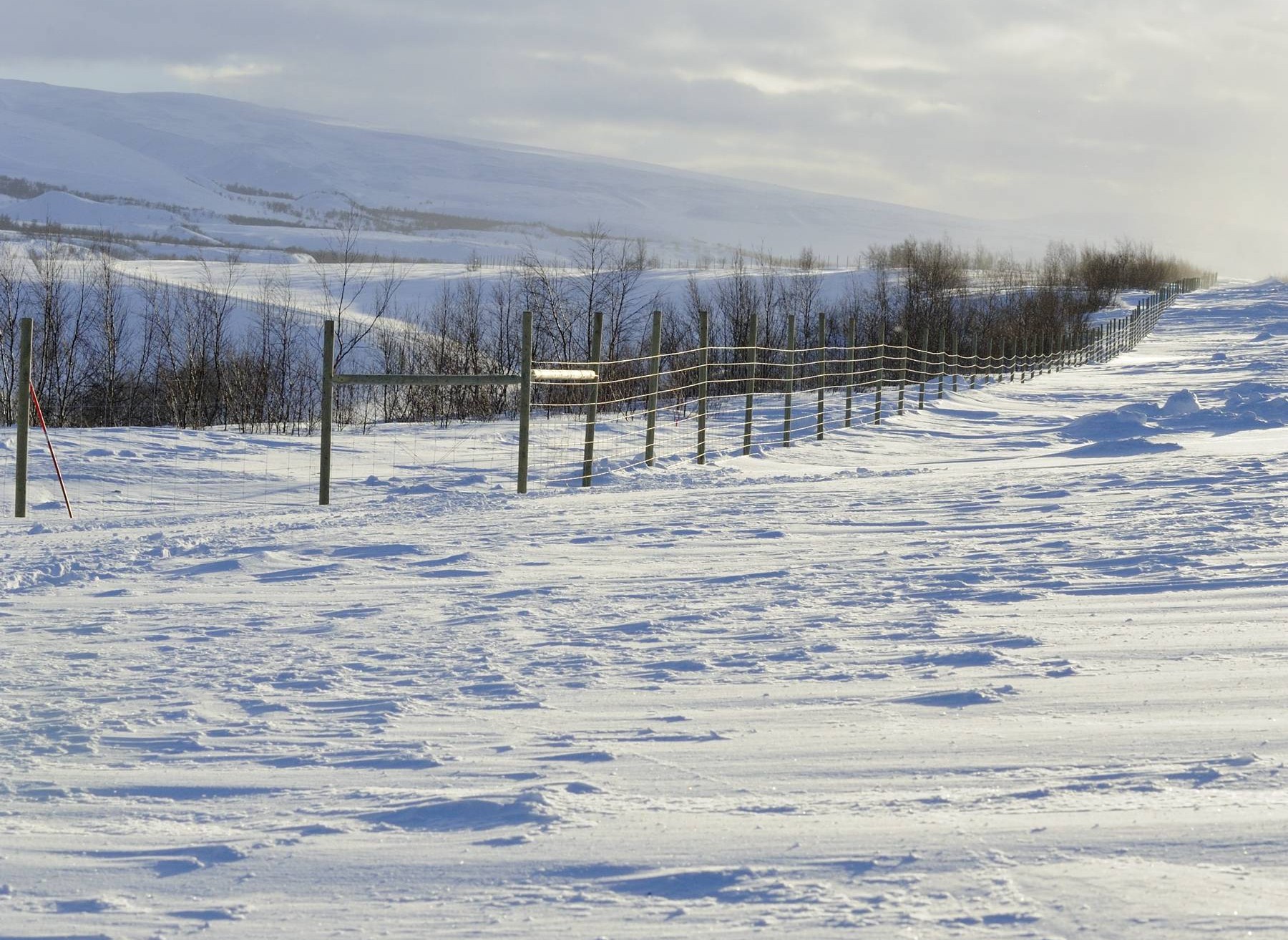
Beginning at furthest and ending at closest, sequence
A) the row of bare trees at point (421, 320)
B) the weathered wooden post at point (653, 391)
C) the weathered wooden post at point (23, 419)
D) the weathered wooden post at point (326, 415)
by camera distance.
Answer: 1. the row of bare trees at point (421, 320)
2. the weathered wooden post at point (653, 391)
3. the weathered wooden post at point (326, 415)
4. the weathered wooden post at point (23, 419)

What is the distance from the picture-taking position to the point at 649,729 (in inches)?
148

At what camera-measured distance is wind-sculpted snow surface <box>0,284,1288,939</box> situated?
2580 millimetres

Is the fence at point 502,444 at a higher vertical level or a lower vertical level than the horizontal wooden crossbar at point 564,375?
lower

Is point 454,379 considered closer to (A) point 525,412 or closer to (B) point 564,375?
(A) point 525,412

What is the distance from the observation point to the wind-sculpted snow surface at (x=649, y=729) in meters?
2.58

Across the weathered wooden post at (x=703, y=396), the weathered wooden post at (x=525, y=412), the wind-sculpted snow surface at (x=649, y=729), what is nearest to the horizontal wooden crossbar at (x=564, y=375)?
the weathered wooden post at (x=525, y=412)

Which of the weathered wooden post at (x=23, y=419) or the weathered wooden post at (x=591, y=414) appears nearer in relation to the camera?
the weathered wooden post at (x=23, y=419)

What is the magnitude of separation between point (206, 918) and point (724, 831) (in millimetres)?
1131

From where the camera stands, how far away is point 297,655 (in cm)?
468

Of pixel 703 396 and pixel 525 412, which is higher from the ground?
pixel 703 396

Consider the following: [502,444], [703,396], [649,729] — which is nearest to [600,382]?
[703,396]

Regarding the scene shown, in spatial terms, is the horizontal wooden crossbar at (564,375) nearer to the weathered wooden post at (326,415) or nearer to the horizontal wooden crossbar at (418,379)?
the horizontal wooden crossbar at (418,379)

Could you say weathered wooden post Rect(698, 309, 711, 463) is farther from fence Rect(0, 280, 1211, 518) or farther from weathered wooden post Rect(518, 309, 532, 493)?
weathered wooden post Rect(518, 309, 532, 493)

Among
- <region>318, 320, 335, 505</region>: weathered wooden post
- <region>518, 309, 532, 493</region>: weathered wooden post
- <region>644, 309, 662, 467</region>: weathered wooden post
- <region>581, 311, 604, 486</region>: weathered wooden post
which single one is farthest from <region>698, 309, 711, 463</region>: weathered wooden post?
<region>318, 320, 335, 505</region>: weathered wooden post
